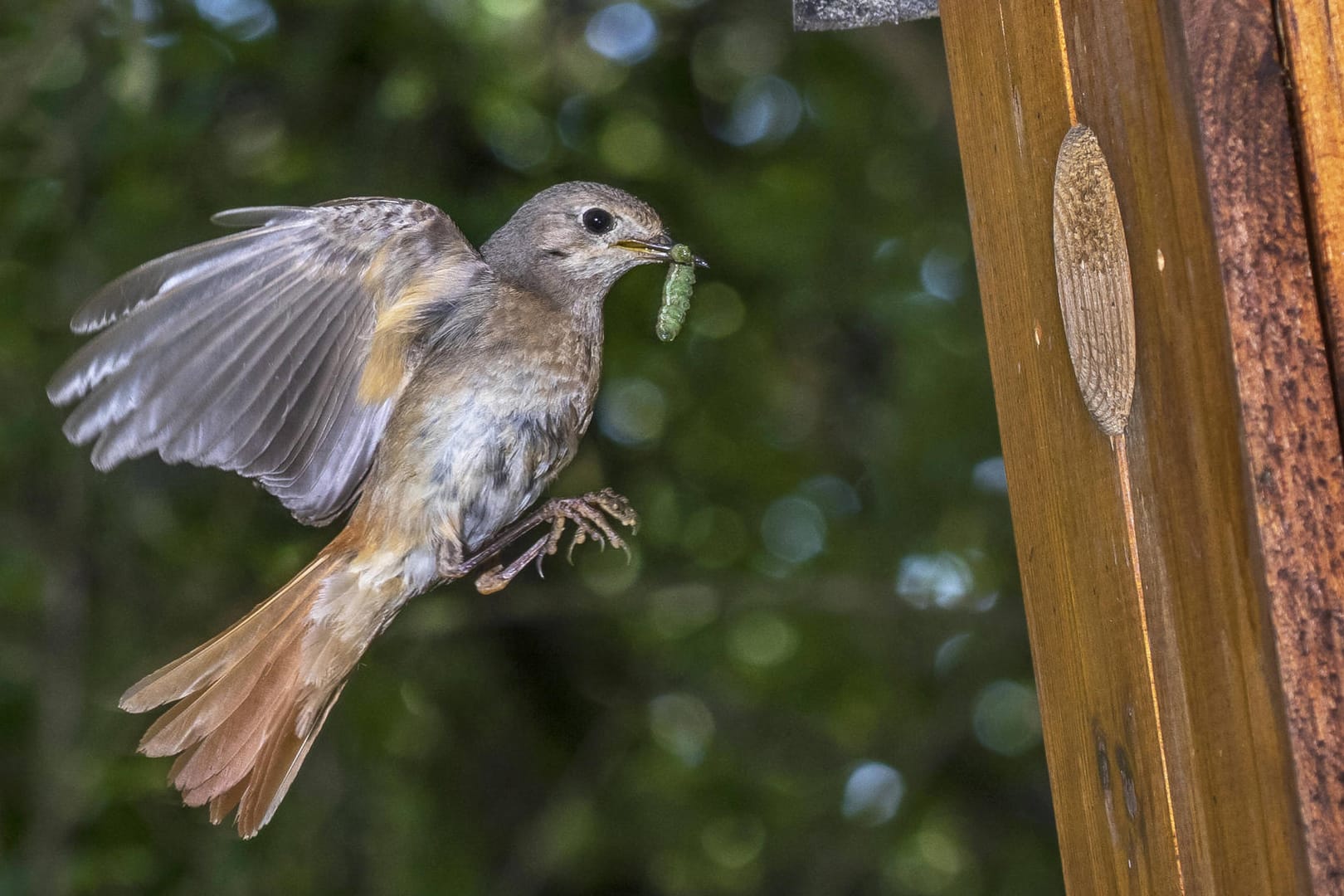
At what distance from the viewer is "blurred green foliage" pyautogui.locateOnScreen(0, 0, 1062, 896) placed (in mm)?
3447

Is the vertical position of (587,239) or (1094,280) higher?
(587,239)

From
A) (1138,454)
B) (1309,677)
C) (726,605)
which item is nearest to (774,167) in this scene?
(726,605)

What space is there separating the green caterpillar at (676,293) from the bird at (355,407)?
0.20ft

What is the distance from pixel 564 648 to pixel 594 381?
216 cm

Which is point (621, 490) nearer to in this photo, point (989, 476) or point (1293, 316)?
point (989, 476)

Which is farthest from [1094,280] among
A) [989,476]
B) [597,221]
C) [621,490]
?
→ [621,490]

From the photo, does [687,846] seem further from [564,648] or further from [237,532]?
[237,532]

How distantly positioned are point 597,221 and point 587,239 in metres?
0.03

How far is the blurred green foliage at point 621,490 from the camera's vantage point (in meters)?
3.45

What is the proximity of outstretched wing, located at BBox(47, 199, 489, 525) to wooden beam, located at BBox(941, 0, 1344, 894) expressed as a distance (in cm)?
100

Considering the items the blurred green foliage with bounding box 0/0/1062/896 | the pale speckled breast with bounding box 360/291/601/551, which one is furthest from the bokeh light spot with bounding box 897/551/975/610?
the pale speckled breast with bounding box 360/291/601/551

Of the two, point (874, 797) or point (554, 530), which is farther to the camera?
point (874, 797)

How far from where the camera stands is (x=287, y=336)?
6.35 ft

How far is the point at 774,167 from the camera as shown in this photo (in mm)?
3584
